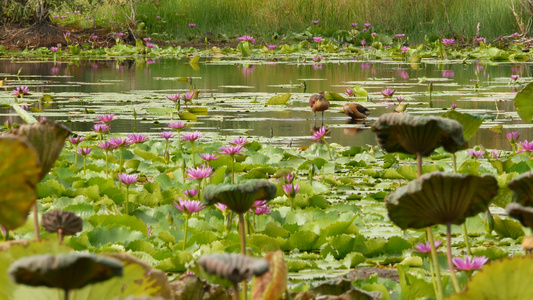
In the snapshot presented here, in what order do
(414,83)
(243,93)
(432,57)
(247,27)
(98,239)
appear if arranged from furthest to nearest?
(247,27), (432,57), (414,83), (243,93), (98,239)

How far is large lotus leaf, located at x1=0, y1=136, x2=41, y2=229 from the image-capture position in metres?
0.83

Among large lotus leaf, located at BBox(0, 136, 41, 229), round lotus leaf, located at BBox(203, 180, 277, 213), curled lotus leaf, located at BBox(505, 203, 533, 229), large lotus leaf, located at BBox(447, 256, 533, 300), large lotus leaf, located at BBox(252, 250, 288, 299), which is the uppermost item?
large lotus leaf, located at BBox(0, 136, 41, 229)

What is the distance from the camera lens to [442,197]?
1.12 m

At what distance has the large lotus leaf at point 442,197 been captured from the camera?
1.10m

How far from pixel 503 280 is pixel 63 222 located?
636 mm

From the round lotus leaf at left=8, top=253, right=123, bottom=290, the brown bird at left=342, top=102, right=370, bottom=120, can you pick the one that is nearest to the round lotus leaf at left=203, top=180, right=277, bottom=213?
the round lotus leaf at left=8, top=253, right=123, bottom=290

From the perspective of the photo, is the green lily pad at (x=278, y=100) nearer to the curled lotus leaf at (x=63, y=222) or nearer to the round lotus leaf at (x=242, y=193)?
the round lotus leaf at (x=242, y=193)

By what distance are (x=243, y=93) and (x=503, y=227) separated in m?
4.79

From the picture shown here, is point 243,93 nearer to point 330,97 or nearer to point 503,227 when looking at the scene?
point 330,97

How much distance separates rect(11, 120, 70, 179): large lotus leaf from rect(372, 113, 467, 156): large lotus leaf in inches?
19.1

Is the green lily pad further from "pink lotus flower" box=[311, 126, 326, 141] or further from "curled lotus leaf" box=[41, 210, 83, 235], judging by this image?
"curled lotus leaf" box=[41, 210, 83, 235]

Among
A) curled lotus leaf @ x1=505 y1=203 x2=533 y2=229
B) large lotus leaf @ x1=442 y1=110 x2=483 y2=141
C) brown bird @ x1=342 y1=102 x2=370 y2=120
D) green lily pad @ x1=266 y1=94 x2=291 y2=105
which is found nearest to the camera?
curled lotus leaf @ x1=505 y1=203 x2=533 y2=229

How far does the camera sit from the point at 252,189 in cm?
128

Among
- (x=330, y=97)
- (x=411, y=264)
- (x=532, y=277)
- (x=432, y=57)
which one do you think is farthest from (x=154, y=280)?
(x=432, y=57)
